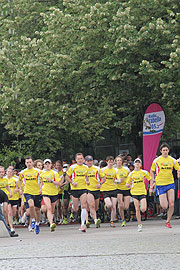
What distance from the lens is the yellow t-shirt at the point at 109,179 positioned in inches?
766

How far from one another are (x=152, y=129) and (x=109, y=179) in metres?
4.00

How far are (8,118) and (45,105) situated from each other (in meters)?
2.51

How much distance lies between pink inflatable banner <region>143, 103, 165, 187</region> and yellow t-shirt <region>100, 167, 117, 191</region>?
3445 millimetres

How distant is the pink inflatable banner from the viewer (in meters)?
22.8

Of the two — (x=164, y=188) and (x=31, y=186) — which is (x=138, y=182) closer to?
(x=164, y=188)

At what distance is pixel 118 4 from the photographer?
2394cm

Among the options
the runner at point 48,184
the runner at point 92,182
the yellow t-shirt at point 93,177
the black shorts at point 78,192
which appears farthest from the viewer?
the yellow t-shirt at point 93,177

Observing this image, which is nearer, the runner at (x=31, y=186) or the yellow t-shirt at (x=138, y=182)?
the yellow t-shirt at (x=138, y=182)

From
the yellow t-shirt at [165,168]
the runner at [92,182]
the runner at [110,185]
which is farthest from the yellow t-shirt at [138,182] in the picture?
the runner at [110,185]

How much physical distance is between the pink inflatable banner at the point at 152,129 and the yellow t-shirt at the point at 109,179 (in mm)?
3445

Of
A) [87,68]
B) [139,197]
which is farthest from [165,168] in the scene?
[87,68]

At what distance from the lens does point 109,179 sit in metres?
19.5

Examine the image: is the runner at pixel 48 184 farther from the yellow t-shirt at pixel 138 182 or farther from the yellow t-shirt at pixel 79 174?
the yellow t-shirt at pixel 138 182

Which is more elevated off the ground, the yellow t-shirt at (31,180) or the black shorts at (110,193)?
the yellow t-shirt at (31,180)
